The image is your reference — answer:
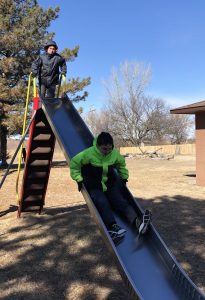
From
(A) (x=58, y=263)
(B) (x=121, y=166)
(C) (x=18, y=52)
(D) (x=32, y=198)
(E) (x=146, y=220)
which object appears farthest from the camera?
(C) (x=18, y=52)

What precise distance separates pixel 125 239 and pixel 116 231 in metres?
0.17

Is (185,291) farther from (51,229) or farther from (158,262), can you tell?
(51,229)

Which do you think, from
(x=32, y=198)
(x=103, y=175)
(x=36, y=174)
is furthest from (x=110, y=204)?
(x=32, y=198)

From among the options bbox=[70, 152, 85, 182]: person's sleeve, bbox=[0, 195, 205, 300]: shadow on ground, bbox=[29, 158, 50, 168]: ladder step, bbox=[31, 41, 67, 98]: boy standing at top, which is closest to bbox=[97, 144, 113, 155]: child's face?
bbox=[70, 152, 85, 182]: person's sleeve

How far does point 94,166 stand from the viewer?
578 cm

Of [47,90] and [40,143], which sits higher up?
[47,90]

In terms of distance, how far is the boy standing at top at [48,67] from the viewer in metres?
9.05

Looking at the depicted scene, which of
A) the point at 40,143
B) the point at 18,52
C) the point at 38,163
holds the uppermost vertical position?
the point at 18,52

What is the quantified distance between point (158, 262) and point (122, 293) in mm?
688

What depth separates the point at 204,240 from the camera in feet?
24.3

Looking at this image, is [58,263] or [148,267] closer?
[148,267]

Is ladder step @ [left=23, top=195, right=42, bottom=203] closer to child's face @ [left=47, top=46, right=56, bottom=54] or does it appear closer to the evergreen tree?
child's face @ [left=47, top=46, right=56, bottom=54]

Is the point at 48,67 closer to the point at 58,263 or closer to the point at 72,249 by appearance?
the point at 72,249

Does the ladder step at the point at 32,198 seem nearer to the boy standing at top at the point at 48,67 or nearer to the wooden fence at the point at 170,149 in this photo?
the boy standing at top at the point at 48,67
